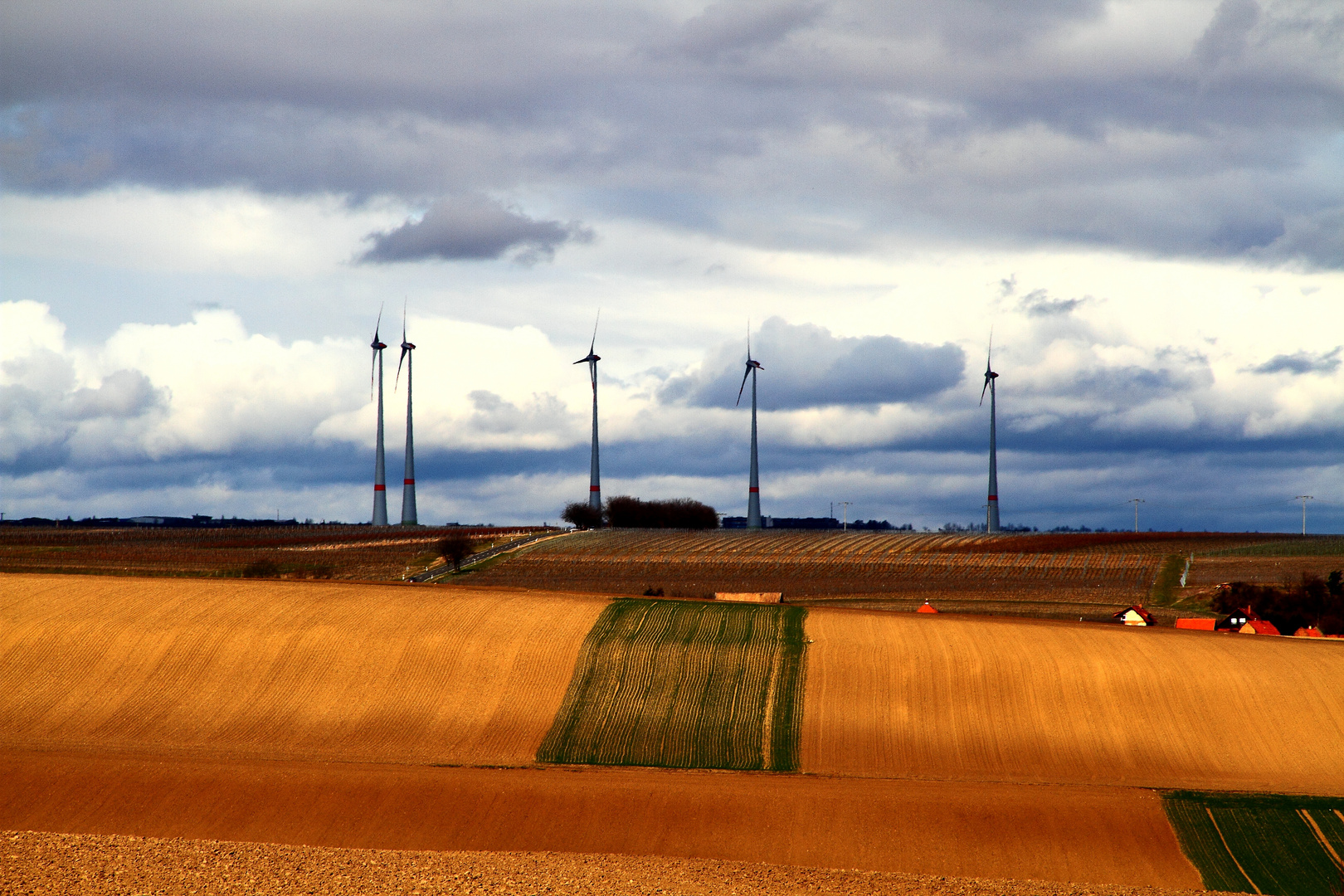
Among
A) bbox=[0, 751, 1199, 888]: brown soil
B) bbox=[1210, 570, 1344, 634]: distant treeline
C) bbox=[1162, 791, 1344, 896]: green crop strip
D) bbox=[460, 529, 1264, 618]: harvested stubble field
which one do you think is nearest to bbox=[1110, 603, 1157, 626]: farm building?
bbox=[460, 529, 1264, 618]: harvested stubble field

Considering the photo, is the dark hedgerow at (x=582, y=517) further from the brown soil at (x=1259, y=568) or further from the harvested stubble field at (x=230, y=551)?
the brown soil at (x=1259, y=568)

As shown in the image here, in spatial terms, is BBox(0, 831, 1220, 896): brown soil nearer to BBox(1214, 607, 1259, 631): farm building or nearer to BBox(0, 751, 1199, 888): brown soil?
BBox(0, 751, 1199, 888): brown soil

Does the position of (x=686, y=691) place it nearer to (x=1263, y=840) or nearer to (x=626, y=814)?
(x=626, y=814)

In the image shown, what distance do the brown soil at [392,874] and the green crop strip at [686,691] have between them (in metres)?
10.5

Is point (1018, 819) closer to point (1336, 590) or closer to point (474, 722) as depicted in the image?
point (474, 722)

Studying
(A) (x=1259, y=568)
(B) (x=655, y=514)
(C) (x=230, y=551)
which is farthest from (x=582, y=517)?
(A) (x=1259, y=568)

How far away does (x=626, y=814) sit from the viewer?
36.7 metres

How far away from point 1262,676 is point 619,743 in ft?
86.5

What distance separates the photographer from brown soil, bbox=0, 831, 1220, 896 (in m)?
28.7

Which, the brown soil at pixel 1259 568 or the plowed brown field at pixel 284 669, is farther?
the brown soil at pixel 1259 568

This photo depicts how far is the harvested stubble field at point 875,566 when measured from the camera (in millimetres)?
87750

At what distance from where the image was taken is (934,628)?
188 feet

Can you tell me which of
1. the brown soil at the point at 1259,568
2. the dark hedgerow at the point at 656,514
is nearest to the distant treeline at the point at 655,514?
the dark hedgerow at the point at 656,514

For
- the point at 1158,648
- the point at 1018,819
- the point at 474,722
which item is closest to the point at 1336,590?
the point at 1158,648
